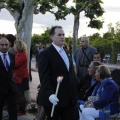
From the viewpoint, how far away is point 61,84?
15.8 feet

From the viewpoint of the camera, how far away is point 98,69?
5863 mm

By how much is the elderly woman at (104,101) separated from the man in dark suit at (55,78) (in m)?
0.73

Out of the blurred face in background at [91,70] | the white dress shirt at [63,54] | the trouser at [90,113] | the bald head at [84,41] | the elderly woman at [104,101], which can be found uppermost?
the bald head at [84,41]

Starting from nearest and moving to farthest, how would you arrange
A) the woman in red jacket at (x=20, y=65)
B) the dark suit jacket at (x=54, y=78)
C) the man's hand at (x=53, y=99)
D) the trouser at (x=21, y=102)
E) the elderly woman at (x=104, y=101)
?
the man's hand at (x=53, y=99), the dark suit jacket at (x=54, y=78), the elderly woman at (x=104, y=101), the woman in red jacket at (x=20, y=65), the trouser at (x=21, y=102)

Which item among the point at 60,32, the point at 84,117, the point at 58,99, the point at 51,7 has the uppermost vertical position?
the point at 51,7

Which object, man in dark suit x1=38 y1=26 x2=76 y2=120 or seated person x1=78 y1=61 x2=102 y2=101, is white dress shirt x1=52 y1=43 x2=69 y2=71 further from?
seated person x1=78 y1=61 x2=102 y2=101

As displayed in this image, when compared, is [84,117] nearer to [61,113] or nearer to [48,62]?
[61,113]

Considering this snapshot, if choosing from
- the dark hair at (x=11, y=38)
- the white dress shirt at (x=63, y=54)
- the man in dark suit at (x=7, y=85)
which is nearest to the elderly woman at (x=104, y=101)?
the white dress shirt at (x=63, y=54)

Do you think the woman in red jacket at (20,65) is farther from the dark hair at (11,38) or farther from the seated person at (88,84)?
the seated person at (88,84)

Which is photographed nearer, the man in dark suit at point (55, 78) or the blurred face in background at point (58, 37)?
the man in dark suit at point (55, 78)

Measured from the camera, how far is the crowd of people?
479cm

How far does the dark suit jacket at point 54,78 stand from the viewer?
4742 mm

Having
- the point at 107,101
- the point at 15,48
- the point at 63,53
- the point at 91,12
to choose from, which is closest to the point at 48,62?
the point at 63,53

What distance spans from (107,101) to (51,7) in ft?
13.2
